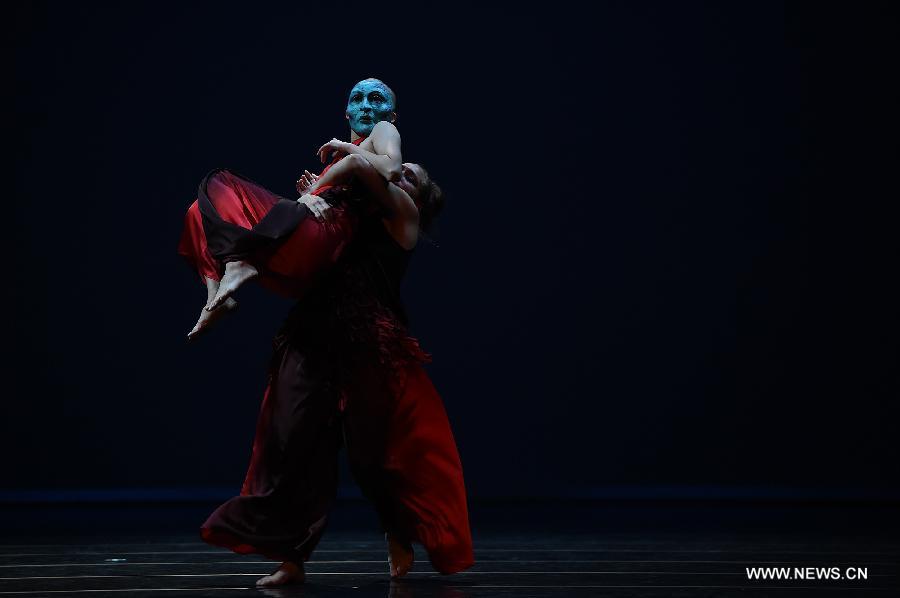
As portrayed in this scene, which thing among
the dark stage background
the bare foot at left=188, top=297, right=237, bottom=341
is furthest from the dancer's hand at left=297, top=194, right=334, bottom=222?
the dark stage background

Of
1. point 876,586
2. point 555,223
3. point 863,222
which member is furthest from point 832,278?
point 876,586

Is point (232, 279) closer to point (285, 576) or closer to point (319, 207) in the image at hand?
point (319, 207)

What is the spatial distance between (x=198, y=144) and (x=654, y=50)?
2.18 meters

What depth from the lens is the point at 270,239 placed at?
2.92 metres

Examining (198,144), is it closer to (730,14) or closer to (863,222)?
(730,14)

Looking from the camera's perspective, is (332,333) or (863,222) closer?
(332,333)

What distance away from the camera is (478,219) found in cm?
555

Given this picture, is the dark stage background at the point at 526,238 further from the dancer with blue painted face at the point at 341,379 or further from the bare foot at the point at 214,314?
the bare foot at the point at 214,314

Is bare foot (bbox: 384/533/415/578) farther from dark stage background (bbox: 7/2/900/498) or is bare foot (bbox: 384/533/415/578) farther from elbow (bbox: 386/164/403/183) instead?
dark stage background (bbox: 7/2/900/498)

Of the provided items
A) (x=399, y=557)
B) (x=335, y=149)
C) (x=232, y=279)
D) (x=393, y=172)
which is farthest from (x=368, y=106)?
(x=399, y=557)

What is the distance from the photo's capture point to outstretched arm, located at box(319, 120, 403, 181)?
3.04m

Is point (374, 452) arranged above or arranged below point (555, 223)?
below

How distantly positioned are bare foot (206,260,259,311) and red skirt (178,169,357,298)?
0.03 metres

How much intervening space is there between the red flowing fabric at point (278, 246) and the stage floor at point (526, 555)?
78 centimetres
